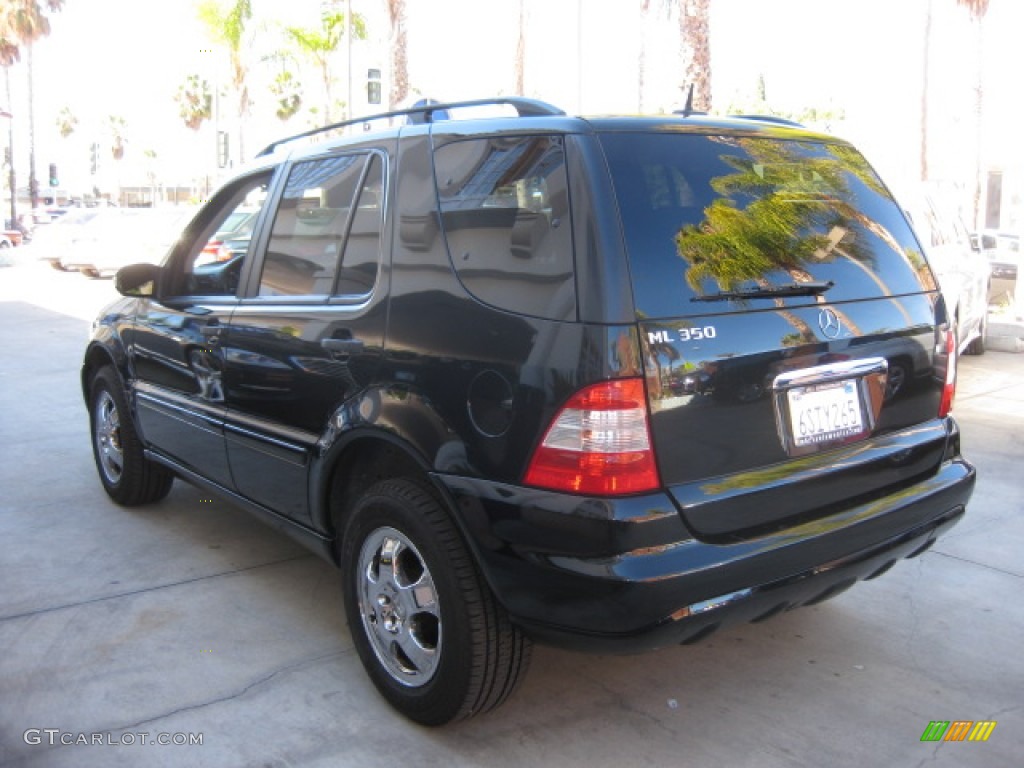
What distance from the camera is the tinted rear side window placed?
9.00 ft

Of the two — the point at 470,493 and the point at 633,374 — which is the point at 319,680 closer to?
the point at 470,493

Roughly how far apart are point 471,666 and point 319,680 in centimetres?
87

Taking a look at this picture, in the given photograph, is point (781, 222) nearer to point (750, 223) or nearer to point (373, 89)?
point (750, 223)

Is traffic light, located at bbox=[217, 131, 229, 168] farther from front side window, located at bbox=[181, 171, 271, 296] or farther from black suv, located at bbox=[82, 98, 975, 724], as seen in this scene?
black suv, located at bbox=[82, 98, 975, 724]

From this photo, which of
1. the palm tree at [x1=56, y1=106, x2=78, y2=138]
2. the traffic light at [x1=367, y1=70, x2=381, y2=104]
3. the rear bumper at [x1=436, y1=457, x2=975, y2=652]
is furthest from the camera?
the palm tree at [x1=56, y1=106, x2=78, y2=138]

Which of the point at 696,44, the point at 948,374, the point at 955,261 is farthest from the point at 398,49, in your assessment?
the point at 948,374

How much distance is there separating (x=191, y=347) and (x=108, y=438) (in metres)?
1.51

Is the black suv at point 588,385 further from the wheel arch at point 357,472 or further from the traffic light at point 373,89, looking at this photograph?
the traffic light at point 373,89

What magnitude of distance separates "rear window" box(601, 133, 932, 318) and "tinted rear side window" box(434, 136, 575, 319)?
0.18m

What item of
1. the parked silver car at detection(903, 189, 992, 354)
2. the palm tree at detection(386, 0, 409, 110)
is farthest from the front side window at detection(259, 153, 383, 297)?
the palm tree at detection(386, 0, 409, 110)

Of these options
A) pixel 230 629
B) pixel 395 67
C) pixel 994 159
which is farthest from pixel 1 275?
pixel 994 159

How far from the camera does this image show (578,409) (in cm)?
262

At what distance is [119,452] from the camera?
5.39m

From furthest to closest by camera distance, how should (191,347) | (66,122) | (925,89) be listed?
1. (66,122)
2. (925,89)
3. (191,347)
